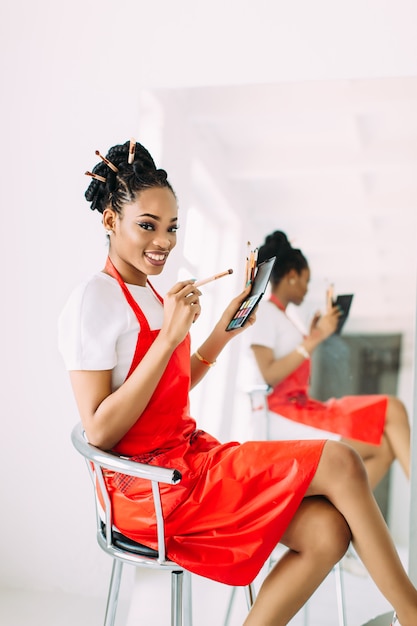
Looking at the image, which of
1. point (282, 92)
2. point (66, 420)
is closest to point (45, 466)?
point (66, 420)

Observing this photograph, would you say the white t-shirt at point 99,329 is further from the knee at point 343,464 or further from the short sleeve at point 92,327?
the knee at point 343,464

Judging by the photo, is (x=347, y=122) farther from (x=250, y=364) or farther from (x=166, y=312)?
(x=166, y=312)

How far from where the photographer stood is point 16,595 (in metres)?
2.64

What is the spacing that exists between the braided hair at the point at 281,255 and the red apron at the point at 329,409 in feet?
0.29

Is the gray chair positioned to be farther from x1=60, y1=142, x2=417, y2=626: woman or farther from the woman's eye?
the woman's eye

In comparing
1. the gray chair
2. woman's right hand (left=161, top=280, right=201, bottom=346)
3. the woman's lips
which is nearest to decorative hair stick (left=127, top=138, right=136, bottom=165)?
the woman's lips

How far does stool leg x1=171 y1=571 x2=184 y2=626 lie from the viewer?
1.57 m

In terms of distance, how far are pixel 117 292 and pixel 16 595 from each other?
1.47 meters

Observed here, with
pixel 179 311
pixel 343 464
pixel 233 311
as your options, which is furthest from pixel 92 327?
pixel 343 464

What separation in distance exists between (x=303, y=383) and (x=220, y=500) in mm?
877

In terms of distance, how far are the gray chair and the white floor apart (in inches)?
29.9

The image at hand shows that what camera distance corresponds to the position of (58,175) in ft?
8.93

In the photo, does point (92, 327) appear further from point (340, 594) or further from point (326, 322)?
point (340, 594)

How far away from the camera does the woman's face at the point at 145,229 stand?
1772 mm
